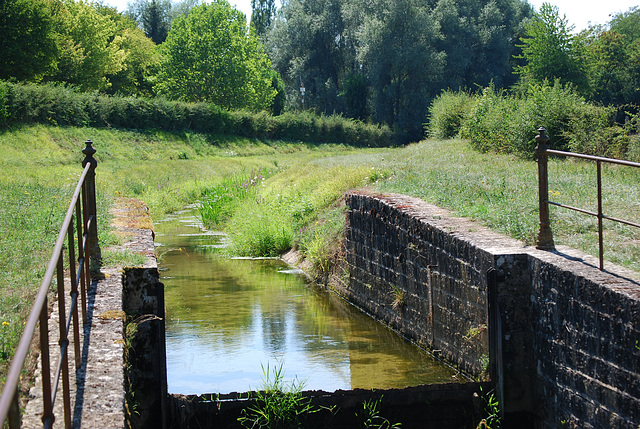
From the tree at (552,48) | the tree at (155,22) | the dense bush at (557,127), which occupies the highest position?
the tree at (155,22)

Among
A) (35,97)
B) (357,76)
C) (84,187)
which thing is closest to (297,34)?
(357,76)

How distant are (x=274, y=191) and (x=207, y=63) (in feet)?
108

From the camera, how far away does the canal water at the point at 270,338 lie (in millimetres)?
7344

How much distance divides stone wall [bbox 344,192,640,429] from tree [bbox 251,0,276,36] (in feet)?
232

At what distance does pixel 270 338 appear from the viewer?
8.70m

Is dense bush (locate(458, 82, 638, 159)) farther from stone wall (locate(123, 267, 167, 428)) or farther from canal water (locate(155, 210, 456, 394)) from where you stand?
stone wall (locate(123, 267, 167, 428))

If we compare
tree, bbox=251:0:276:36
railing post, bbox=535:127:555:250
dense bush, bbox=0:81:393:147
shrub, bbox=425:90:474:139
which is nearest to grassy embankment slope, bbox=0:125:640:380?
railing post, bbox=535:127:555:250

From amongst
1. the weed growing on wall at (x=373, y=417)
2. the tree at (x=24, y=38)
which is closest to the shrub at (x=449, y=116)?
the weed growing on wall at (x=373, y=417)

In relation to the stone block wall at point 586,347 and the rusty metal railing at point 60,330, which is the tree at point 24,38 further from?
the stone block wall at point 586,347

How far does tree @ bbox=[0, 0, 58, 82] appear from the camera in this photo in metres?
34.8

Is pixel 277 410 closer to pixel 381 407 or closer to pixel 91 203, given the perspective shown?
pixel 381 407

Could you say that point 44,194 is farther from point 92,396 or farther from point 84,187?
point 92,396

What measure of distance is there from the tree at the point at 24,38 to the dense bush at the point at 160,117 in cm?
357

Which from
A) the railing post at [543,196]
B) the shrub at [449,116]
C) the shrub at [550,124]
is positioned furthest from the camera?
the shrub at [449,116]
